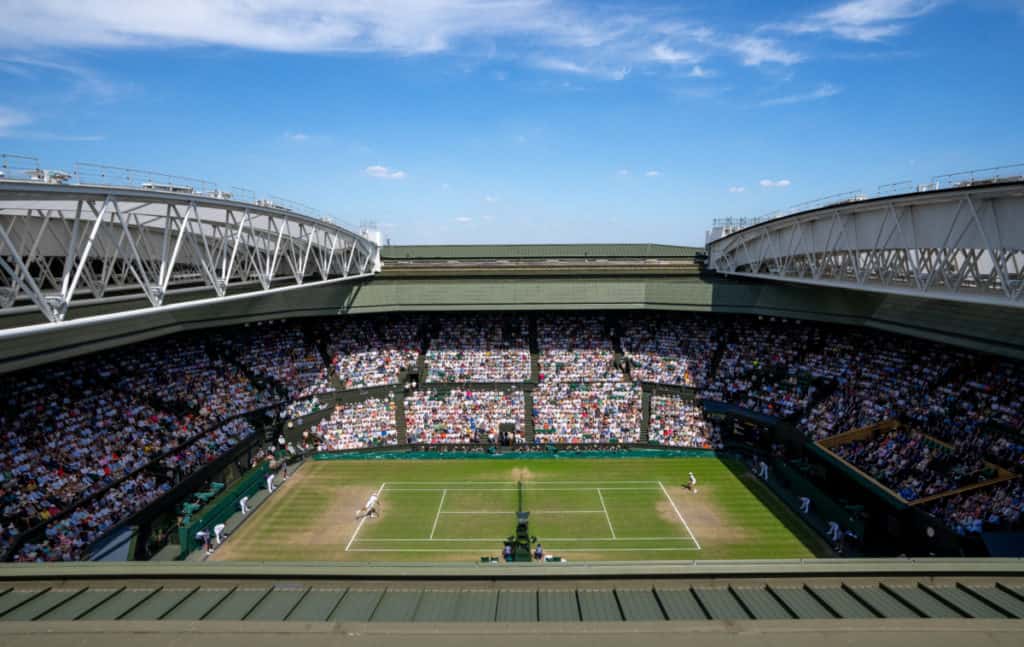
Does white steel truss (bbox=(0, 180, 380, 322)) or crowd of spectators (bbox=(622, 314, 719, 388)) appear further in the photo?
crowd of spectators (bbox=(622, 314, 719, 388))

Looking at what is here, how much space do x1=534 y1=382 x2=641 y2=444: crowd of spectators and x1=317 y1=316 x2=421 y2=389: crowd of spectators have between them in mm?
9763

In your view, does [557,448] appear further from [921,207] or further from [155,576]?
[155,576]

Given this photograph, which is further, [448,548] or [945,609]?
[448,548]

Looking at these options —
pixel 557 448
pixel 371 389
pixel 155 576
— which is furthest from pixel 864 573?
pixel 371 389

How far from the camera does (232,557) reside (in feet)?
78.2

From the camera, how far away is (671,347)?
40062 mm

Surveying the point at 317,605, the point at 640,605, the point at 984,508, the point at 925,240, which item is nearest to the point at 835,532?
the point at 984,508

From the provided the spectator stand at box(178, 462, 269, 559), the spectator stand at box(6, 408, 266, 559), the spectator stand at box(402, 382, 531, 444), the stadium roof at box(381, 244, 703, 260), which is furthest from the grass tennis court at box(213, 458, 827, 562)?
the stadium roof at box(381, 244, 703, 260)

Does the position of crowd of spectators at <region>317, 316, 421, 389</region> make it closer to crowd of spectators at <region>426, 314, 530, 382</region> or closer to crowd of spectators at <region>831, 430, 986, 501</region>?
crowd of spectators at <region>426, 314, 530, 382</region>

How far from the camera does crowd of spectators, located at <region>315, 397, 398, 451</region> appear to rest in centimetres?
3550

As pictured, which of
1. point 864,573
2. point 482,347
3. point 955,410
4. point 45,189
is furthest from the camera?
point 482,347

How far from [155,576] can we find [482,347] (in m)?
32.4

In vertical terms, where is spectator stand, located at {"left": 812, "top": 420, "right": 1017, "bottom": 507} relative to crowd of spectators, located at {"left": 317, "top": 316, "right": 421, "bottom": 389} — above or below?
below

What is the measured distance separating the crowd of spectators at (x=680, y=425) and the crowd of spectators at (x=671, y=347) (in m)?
1.50
